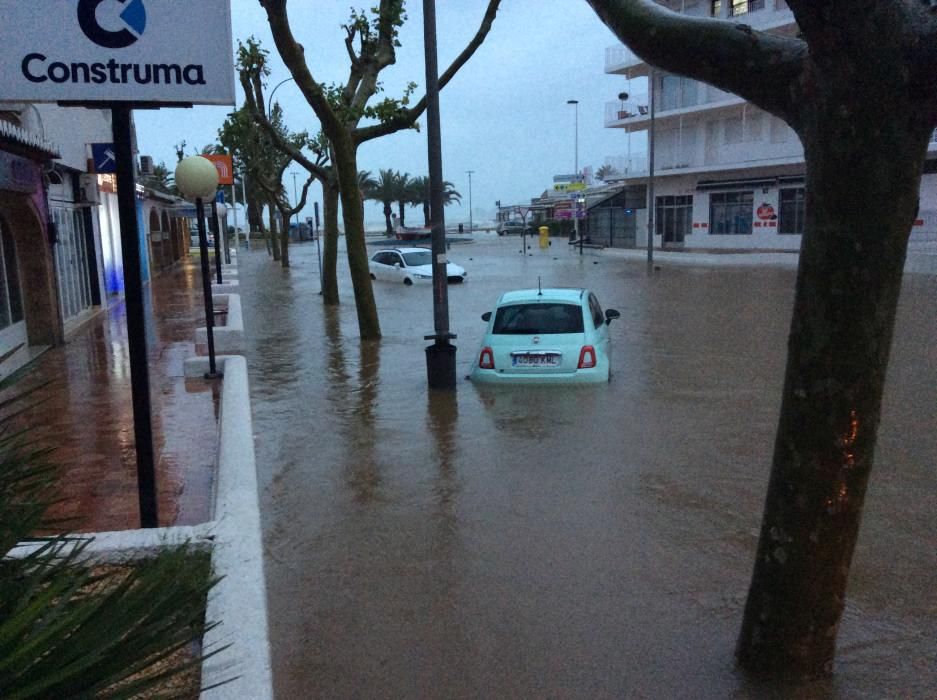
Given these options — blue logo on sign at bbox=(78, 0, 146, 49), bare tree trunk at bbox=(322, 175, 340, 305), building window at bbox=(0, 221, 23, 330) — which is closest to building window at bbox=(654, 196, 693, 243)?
bare tree trunk at bbox=(322, 175, 340, 305)

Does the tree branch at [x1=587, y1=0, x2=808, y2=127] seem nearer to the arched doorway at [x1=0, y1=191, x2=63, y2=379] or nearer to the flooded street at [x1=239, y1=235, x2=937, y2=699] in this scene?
the flooded street at [x1=239, y1=235, x2=937, y2=699]

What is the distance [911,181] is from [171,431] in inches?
276

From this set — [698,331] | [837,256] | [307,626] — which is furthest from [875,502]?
[698,331]

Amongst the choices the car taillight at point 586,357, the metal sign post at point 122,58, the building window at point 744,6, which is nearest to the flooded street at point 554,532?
the car taillight at point 586,357

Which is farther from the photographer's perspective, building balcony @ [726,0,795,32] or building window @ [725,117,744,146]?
building window @ [725,117,744,146]

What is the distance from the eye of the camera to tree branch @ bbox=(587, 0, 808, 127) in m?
3.80

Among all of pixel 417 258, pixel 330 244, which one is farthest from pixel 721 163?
pixel 330 244

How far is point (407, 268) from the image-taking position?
31188 mm

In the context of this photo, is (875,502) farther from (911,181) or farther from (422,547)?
(911,181)

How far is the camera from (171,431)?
8.50m

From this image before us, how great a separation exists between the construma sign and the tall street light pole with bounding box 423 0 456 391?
24.4 feet

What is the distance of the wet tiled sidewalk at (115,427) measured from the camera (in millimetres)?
6145

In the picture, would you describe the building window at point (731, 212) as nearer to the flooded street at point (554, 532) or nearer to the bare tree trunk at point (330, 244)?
the bare tree trunk at point (330, 244)

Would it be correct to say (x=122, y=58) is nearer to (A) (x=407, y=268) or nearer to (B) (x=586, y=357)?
(B) (x=586, y=357)
